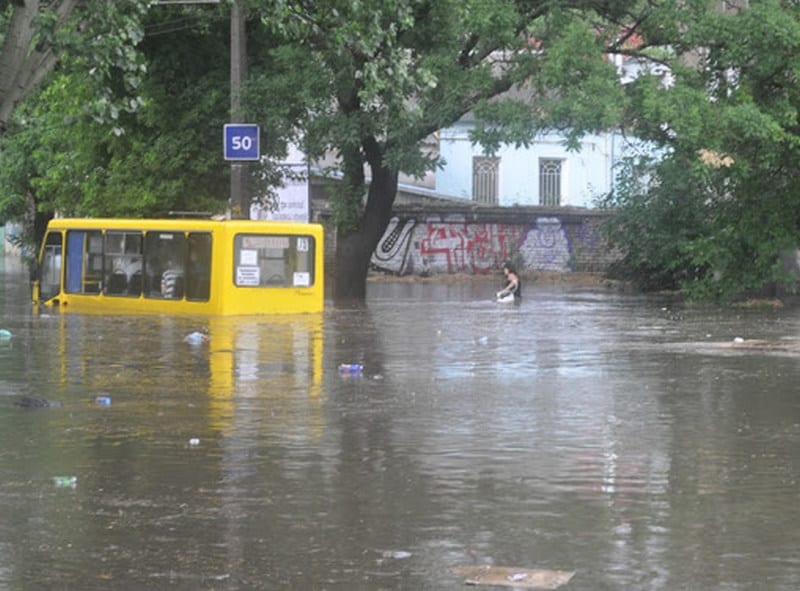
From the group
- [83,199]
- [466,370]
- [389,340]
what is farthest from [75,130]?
[466,370]

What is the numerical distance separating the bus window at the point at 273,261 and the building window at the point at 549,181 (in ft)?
100.0

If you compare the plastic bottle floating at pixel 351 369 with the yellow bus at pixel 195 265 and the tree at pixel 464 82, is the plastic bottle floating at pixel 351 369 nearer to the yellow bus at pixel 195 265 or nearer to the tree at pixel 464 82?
the tree at pixel 464 82

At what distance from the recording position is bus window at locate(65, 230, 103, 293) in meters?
30.8

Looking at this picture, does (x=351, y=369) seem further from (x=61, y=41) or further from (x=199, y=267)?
(x=199, y=267)

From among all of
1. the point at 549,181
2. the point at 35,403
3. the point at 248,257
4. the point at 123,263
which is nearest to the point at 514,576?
the point at 35,403

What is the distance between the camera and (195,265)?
28.5 metres

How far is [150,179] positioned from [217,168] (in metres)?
1.53

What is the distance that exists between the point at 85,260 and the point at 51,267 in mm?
1249

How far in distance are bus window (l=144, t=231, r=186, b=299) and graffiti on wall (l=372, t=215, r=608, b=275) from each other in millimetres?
23007

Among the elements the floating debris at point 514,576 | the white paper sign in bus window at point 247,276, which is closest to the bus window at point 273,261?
the white paper sign in bus window at point 247,276

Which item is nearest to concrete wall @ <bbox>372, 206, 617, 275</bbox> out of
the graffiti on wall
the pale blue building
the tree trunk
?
the graffiti on wall

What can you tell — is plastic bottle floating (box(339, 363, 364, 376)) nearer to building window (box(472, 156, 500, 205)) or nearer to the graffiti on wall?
the graffiti on wall

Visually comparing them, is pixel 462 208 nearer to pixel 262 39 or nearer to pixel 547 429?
pixel 262 39

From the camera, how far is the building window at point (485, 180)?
57.8 meters
